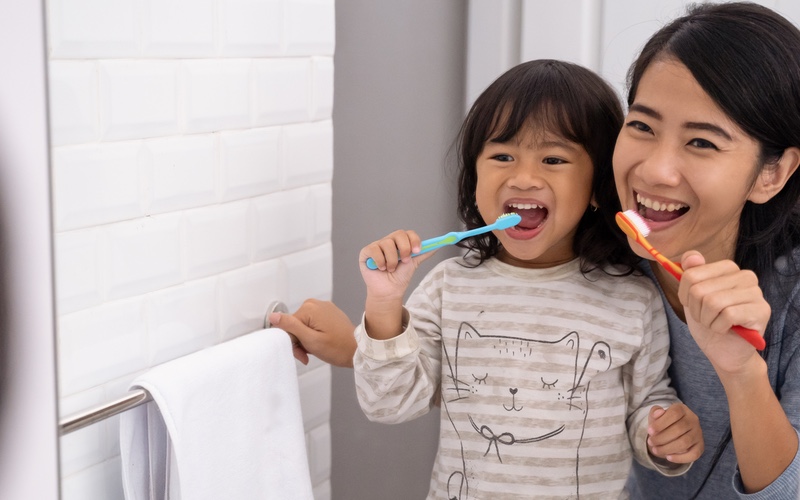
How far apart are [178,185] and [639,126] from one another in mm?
416

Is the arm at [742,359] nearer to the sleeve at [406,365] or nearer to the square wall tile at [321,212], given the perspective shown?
the sleeve at [406,365]

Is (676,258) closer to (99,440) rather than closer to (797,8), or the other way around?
(797,8)

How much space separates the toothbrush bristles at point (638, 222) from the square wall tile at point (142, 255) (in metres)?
0.38

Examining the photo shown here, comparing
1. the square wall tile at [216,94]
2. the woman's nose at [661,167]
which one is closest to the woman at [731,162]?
the woman's nose at [661,167]

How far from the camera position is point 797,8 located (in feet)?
3.20

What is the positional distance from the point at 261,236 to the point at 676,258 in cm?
40

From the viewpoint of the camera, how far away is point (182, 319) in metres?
0.74

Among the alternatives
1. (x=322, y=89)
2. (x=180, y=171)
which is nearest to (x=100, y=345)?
(x=180, y=171)

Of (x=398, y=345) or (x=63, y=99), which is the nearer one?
(x=63, y=99)

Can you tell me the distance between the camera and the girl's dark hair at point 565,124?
809 mm

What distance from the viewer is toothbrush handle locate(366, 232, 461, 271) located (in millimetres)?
742

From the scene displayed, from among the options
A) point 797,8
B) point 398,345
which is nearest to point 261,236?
point 398,345

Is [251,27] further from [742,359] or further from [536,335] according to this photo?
[742,359]

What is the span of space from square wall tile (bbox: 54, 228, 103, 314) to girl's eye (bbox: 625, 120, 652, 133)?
1.57 ft
